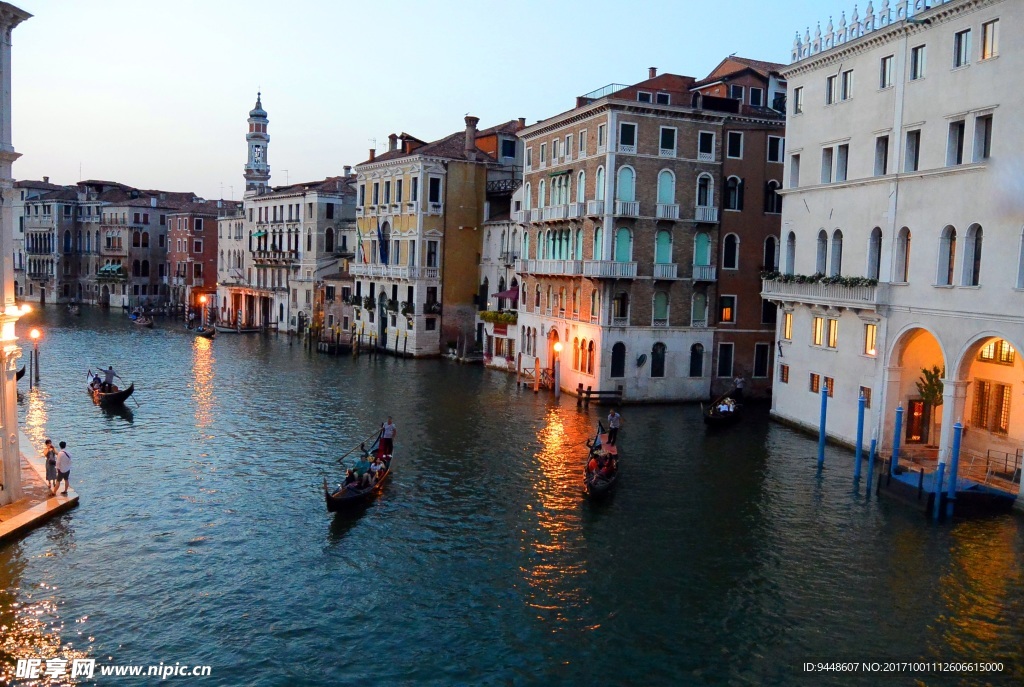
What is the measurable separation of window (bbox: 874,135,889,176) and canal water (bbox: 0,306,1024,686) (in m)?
8.08

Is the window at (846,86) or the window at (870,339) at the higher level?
Answer: the window at (846,86)

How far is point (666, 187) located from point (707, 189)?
71.3 inches

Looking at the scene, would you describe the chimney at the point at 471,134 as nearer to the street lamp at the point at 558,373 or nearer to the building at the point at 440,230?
the building at the point at 440,230

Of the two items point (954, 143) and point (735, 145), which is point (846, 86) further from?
point (735, 145)

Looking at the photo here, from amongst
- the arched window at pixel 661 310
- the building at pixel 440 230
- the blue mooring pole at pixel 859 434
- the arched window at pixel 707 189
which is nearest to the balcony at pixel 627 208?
the arched window at pixel 707 189

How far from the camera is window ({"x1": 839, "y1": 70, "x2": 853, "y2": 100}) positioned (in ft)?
87.5

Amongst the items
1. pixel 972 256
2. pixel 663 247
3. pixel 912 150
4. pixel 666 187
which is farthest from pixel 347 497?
pixel 666 187

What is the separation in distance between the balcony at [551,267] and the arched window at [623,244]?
1764 mm

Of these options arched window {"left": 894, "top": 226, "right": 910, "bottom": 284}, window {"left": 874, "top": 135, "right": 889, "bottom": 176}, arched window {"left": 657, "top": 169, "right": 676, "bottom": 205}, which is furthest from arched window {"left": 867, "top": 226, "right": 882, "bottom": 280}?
arched window {"left": 657, "top": 169, "right": 676, "bottom": 205}

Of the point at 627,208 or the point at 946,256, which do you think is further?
the point at 627,208

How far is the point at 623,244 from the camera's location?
112ft

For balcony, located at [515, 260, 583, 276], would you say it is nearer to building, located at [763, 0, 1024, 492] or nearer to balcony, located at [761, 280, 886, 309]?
balcony, located at [761, 280, 886, 309]

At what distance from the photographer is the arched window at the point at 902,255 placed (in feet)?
78.9

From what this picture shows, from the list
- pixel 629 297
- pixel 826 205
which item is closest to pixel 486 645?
pixel 826 205
